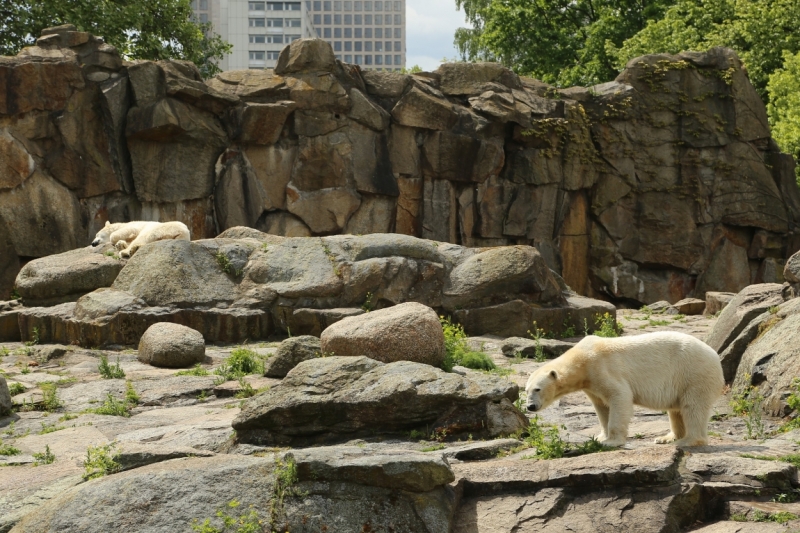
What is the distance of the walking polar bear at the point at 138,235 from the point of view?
16469 millimetres

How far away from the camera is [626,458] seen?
645cm

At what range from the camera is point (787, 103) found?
28016 millimetres

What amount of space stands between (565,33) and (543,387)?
32.1m

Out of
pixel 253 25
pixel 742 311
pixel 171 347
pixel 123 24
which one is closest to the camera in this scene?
pixel 742 311

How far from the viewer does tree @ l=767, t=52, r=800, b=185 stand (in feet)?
88.0

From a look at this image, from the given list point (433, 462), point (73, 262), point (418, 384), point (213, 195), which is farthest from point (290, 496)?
point (213, 195)

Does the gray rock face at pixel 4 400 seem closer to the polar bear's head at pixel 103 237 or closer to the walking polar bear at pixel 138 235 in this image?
the walking polar bear at pixel 138 235

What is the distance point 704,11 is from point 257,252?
76.7 feet

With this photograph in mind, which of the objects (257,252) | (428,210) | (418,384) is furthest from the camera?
(428,210)

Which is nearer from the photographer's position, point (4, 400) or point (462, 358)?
point (4, 400)

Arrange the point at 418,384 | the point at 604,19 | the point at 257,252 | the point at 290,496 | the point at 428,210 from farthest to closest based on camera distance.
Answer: the point at 604,19
the point at 428,210
the point at 257,252
the point at 418,384
the point at 290,496

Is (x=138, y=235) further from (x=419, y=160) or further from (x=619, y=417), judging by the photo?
(x=619, y=417)

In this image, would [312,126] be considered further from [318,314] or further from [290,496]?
[290,496]

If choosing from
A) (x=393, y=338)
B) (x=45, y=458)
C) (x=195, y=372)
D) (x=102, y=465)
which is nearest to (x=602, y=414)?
(x=393, y=338)
